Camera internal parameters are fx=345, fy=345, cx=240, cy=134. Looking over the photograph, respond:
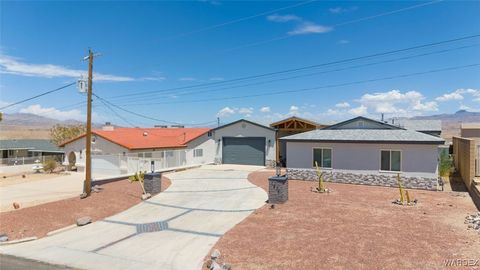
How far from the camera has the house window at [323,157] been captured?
22594 mm

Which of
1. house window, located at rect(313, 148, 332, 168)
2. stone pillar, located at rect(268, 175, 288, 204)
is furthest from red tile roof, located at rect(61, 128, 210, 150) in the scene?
stone pillar, located at rect(268, 175, 288, 204)

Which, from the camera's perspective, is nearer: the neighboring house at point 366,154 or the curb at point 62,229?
the curb at point 62,229

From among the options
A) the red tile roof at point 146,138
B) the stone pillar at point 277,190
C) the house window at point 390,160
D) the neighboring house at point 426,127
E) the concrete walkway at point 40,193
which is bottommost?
the concrete walkway at point 40,193

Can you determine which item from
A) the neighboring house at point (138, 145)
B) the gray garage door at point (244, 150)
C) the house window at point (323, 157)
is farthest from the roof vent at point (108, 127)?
the house window at point (323, 157)

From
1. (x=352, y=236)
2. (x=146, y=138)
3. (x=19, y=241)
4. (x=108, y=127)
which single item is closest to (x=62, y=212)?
(x=19, y=241)

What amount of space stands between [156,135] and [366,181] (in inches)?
1025

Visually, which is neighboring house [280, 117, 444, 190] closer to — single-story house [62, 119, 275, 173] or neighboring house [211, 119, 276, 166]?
neighboring house [211, 119, 276, 166]

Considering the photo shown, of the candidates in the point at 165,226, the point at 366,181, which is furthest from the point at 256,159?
the point at 165,226

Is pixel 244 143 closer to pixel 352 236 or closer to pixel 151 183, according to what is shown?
pixel 151 183

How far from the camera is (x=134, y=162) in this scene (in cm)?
2903

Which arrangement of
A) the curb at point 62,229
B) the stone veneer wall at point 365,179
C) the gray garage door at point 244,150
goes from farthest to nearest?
the gray garage door at point 244,150, the stone veneer wall at point 365,179, the curb at point 62,229

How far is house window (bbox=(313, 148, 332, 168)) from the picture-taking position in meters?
22.6

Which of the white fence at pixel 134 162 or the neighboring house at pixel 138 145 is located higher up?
the neighboring house at pixel 138 145

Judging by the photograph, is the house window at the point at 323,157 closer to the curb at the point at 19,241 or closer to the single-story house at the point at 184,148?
the single-story house at the point at 184,148
